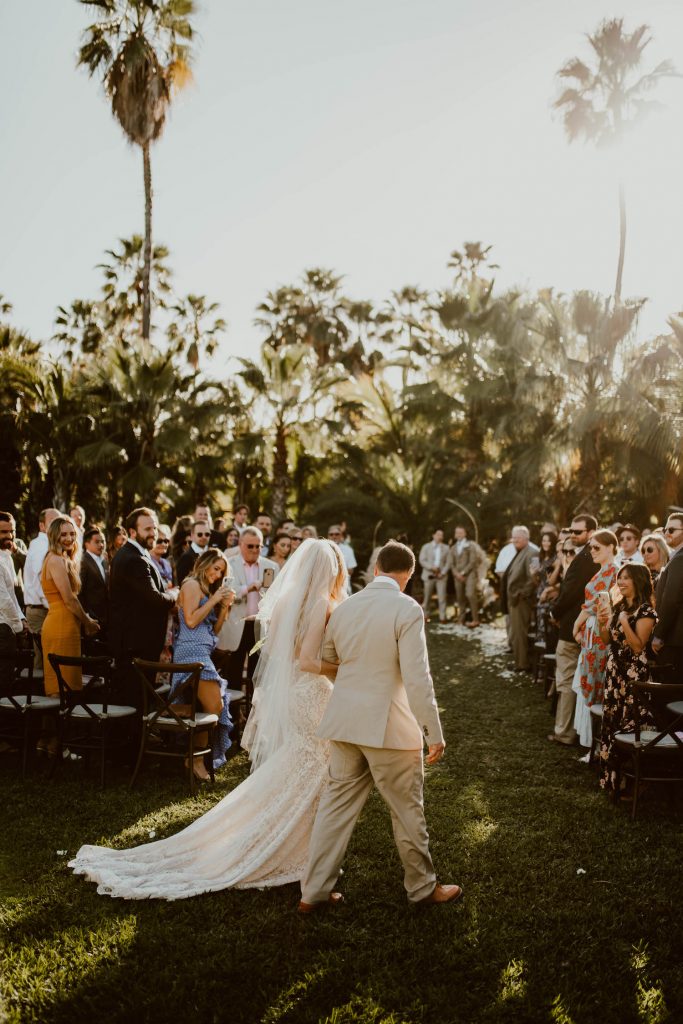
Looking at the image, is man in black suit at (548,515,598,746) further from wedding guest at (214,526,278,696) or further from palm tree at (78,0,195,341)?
palm tree at (78,0,195,341)

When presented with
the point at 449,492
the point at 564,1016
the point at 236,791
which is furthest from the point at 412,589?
the point at 564,1016

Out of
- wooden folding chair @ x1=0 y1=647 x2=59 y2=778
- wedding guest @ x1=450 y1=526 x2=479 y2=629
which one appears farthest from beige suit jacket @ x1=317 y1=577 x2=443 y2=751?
wedding guest @ x1=450 y1=526 x2=479 y2=629

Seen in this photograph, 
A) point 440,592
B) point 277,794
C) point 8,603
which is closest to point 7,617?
point 8,603

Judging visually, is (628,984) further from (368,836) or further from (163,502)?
(163,502)

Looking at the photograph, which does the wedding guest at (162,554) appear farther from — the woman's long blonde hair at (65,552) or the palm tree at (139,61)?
the palm tree at (139,61)

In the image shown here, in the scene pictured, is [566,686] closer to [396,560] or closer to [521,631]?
[521,631]

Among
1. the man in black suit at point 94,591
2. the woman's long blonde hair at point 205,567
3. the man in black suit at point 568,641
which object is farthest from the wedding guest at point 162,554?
the man in black suit at point 568,641

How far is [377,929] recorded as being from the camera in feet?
14.2

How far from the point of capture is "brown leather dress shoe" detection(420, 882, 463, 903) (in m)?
4.58

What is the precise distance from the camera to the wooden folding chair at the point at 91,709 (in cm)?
665

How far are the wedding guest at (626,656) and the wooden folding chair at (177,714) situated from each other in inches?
124

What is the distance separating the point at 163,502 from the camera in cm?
2338

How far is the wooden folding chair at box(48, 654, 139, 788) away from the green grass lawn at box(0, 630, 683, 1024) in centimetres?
44

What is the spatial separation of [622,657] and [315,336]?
3159 cm
